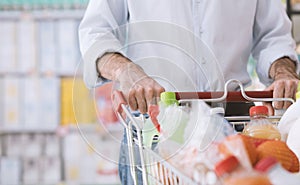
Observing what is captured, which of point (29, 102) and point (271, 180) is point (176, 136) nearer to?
point (271, 180)

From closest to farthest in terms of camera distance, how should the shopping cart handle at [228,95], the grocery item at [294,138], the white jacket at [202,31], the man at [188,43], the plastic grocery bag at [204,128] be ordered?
the plastic grocery bag at [204,128] → the grocery item at [294,138] → the shopping cart handle at [228,95] → the man at [188,43] → the white jacket at [202,31]

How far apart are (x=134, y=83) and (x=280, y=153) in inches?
16.4

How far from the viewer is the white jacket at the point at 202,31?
1386 millimetres

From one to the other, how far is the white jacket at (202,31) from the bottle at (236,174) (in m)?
0.69

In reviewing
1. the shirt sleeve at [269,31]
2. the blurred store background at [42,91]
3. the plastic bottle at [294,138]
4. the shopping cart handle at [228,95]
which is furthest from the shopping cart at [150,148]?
the blurred store background at [42,91]

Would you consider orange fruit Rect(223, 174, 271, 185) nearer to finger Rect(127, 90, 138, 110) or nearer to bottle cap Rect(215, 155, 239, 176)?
bottle cap Rect(215, 155, 239, 176)

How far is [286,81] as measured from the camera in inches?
50.6

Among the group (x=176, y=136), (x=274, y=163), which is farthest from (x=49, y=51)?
(x=274, y=163)

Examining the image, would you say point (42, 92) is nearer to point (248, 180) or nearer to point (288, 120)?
point (288, 120)

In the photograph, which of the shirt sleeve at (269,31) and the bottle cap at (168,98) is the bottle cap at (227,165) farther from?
the shirt sleeve at (269,31)

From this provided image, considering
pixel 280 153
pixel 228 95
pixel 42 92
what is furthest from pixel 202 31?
pixel 42 92

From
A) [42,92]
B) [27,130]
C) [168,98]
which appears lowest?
[27,130]

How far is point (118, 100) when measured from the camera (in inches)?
44.5

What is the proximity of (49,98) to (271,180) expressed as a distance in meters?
2.90
